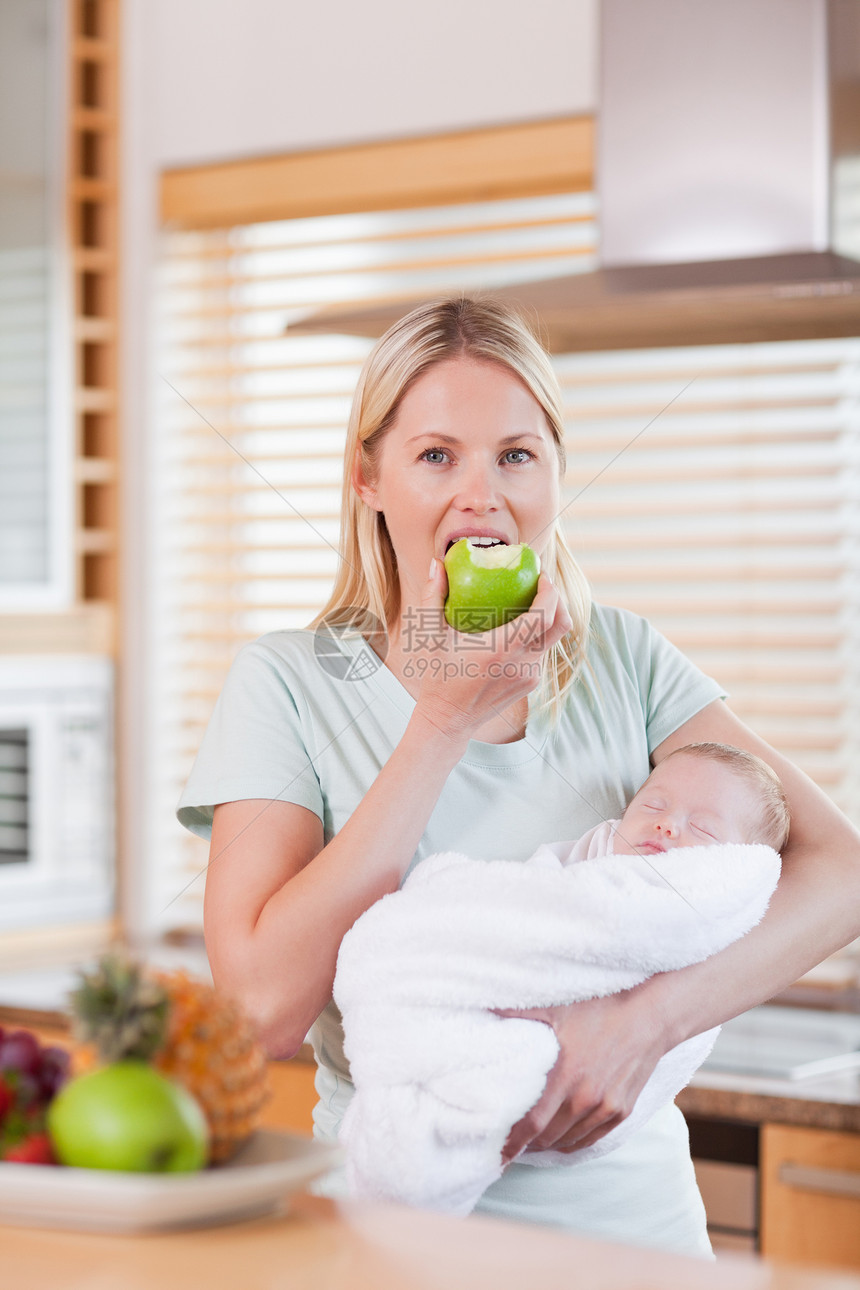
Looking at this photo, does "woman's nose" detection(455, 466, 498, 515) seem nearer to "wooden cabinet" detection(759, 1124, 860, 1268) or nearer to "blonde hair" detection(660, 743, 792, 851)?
"blonde hair" detection(660, 743, 792, 851)

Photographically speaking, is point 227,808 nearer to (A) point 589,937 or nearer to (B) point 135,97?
(A) point 589,937

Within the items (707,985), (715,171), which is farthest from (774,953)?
(715,171)

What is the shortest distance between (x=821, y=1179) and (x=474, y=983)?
0.92 m

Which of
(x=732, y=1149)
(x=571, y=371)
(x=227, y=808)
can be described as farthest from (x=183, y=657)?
(x=227, y=808)

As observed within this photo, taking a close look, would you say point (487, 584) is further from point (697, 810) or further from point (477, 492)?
point (697, 810)

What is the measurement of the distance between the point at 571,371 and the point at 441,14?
2.23ft

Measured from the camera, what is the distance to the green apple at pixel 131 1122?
67 centimetres

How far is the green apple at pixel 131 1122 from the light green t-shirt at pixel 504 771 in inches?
17.9

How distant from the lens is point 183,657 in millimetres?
2797

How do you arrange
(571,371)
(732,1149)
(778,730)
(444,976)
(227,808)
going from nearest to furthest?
(444,976), (227,808), (732,1149), (778,730), (571,371)

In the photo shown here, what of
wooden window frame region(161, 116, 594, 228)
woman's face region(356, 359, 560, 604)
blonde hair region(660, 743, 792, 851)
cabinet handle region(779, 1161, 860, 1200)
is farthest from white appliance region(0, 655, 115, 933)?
blonde hair region(660, 743, 792, 851)

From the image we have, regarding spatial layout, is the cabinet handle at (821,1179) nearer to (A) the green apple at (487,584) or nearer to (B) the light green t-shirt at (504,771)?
(B) the light green t-shirt at (504,771)

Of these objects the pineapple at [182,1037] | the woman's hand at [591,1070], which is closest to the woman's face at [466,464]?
the woman's hand at [591,1070]

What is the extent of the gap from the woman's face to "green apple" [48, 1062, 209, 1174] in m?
0.58
